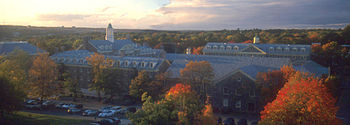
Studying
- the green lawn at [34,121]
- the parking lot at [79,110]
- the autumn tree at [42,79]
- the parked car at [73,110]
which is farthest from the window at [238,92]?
the autumn tree at [42,79]

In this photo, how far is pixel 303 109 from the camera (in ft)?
74.9

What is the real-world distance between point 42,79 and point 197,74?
988 inches

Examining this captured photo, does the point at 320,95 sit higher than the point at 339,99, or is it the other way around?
the point at 320,95

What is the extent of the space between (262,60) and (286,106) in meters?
27.3

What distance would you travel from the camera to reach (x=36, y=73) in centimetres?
4075

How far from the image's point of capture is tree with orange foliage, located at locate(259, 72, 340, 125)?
22672 millimetres

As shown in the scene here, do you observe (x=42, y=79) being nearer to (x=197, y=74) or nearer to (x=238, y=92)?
(x=197, y=74)

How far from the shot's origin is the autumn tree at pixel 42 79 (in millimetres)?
40969

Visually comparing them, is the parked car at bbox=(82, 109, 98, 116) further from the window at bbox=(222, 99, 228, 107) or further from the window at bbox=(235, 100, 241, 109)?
the window at bbox=(235, 100, 241, 109)

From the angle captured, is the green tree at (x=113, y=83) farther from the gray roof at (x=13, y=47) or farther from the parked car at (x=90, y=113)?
the gray roof at (x=13, y=47)

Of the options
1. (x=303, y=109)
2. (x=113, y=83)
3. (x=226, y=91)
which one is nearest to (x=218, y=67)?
(x=226, y=91)

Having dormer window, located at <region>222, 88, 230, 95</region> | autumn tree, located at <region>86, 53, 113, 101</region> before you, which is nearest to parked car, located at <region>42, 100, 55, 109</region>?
autumn tree, located at <region>86, 53, 113, 101</region>

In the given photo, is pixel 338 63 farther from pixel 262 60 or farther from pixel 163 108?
pixel 163 108

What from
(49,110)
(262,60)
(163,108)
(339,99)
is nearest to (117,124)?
(163,108)
